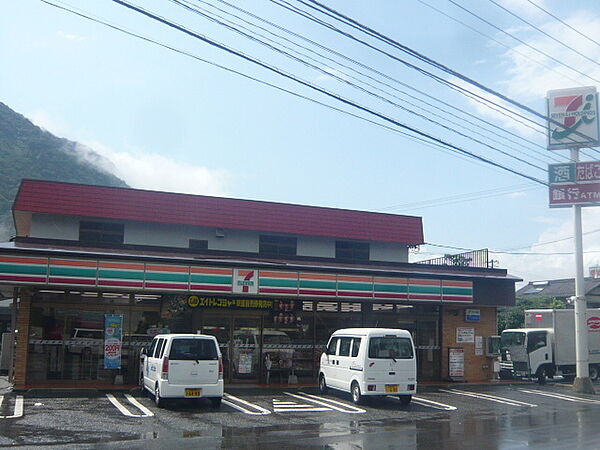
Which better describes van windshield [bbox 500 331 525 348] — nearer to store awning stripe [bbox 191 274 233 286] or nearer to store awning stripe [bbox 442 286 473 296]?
store awning stripe [bbox 442 286 473 296]

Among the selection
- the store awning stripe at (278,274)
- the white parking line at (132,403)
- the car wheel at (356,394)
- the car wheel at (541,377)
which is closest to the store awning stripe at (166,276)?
the store awning stripe at (278,274)

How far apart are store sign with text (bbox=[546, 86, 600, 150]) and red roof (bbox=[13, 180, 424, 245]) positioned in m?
7.95

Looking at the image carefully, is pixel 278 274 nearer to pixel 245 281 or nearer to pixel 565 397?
pixel 245 281

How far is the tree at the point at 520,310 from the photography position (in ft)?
152

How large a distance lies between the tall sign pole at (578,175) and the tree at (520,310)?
17.3 metres

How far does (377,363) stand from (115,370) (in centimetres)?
897

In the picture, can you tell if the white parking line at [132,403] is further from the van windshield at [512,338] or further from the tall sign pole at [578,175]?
the van windshield at [512,338]

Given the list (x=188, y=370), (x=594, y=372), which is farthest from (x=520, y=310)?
(x=188, y=370)

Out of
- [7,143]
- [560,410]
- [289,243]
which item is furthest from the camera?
[7,143]

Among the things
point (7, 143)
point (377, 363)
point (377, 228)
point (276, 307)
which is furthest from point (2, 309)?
point (7, 143)

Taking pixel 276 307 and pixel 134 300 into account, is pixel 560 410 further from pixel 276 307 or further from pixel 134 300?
pixel 134 300

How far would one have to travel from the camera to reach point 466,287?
82.8ft

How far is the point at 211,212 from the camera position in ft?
91.9

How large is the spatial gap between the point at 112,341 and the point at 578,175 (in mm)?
17963
